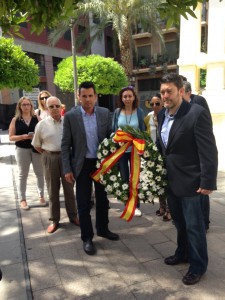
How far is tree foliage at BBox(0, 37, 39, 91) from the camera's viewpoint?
26.8 ft

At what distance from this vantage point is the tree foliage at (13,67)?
8.16m

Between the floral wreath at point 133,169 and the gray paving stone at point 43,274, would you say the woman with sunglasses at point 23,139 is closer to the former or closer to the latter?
the gray paving stone at point 43,274

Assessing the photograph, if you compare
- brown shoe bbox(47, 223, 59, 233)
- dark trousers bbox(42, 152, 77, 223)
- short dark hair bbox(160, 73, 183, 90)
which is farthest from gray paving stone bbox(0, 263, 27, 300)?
short dark hair bbox(160, 73, 183, 90)

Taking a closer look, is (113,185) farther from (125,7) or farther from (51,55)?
(51,55)

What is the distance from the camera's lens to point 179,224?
2.96 meters

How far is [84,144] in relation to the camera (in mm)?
3373

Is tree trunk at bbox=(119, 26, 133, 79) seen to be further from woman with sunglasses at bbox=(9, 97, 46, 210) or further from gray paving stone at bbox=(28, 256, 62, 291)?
gray paving stone at bbox=(28, 256, 62, 291)

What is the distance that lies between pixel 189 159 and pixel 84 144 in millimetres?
1277

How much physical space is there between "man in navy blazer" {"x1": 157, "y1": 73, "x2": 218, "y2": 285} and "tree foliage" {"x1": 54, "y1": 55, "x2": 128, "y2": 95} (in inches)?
→ 513

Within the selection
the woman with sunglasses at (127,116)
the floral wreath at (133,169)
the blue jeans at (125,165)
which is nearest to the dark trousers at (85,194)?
the floral wreath at (133,169)

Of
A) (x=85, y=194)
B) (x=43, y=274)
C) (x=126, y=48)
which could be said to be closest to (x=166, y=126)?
(x=85, y=194)

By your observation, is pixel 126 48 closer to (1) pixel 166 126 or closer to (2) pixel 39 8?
(1) pixel 166 126

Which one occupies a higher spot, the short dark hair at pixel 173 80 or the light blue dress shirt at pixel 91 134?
the short dark hair at pixel 173 80

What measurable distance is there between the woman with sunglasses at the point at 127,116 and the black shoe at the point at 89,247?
1155 mm
